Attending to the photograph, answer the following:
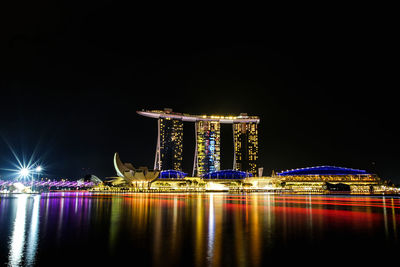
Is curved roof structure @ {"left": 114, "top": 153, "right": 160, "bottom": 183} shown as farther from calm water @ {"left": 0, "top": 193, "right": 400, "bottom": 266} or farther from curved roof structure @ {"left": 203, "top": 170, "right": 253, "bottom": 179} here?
calm water @ {"left": 0, "top": 193, "right": 400, "bottom": 266}

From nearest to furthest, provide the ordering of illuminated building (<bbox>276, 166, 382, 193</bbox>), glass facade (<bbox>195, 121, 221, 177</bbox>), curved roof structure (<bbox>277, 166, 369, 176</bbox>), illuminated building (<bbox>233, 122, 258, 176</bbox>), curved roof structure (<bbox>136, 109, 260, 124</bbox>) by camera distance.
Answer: illuminated building (<bbox>276, 166, 382, 193</bbox>)
curved roof structure (<bbox>277, 166, 369, 176</bbox>)
curved roof structure (<bbox>136, 109, 260, 124</bbox>)
glass facade (<bbox>195, 121, 221, 177</bbox>)
illuminated building (<bbox>233, 122, 258, 176</bbox>)

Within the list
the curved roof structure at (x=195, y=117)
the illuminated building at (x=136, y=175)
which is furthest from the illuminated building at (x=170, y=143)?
the illuminated building at (x=136, y=175)

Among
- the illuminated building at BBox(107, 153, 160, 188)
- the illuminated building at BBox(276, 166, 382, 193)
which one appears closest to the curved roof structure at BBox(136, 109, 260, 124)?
the illuminated building at BBox(107, 153, 160, 188)

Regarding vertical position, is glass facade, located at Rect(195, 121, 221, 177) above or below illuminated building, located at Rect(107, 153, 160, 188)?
above

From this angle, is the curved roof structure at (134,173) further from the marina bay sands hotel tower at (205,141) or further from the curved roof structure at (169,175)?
the marina bay sands hotel tower at (205,141)

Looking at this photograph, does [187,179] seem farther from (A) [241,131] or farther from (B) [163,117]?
(A) [241,131]

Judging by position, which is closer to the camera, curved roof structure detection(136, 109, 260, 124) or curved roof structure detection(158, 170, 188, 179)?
curved roof structure detection(158, 170, 188, 179)

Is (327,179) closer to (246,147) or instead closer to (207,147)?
(246,147)
